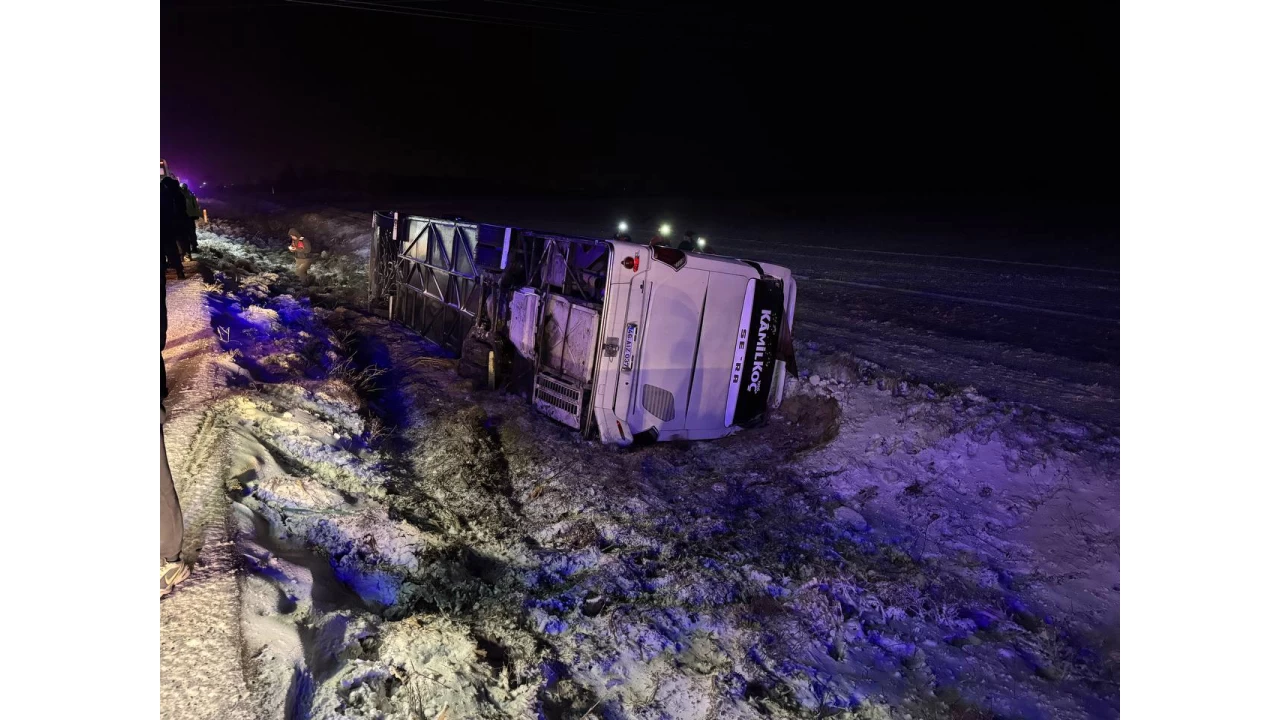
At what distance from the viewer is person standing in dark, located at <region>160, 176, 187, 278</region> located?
10473 mm

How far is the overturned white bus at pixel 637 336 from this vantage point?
709 centimetres

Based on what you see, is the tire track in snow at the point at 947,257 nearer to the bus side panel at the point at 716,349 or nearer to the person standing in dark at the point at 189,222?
the bus side panel at the point at 716,349

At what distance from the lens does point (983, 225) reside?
19.0 metres

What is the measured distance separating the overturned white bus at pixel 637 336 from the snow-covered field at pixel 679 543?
1.04 ft

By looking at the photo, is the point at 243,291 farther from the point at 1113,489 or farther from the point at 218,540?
the point at 1113,489

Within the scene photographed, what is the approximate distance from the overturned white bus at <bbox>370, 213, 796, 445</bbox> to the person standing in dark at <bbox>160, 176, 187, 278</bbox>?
5.31 metres

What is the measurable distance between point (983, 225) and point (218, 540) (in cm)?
1928

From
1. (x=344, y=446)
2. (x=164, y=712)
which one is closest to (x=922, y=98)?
(x=344, y=446)

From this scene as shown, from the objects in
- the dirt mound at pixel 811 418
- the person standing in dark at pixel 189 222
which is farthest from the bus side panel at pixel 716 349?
the person standing in dark at pixel 189 222

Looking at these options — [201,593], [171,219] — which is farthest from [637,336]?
[171,219]

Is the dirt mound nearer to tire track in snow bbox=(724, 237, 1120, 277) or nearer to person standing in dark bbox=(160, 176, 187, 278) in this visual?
tire track in snow bbox=(724, 237, 1120, 277)

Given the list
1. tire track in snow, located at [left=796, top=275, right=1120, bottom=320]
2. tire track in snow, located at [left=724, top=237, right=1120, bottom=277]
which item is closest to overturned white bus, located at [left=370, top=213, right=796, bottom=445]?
tire track in snow, located at [left=796, top=275, right=1120, bottom=320]

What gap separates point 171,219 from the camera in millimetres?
11141

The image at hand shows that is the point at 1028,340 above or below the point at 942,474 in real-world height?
above
